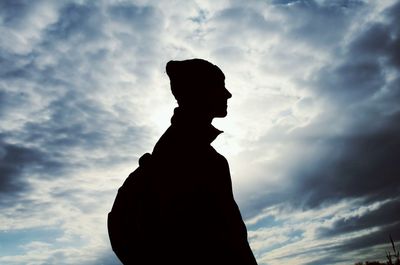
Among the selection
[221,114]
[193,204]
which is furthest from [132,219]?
[221,114]

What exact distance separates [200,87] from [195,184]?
3.24 feet

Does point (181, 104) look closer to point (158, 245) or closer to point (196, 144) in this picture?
point (196, 144)

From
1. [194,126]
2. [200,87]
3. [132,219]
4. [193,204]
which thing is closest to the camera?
[132,219]

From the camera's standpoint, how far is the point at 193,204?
3.36 metres

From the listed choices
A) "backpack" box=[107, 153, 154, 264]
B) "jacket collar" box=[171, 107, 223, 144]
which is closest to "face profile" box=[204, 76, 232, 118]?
"jacket collar" box=[171, 107, 223, 144]

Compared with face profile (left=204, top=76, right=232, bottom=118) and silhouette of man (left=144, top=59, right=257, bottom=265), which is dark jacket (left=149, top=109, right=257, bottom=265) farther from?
face profile (left=204, top=76, right=232, bottom=118)

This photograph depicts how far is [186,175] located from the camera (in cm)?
347

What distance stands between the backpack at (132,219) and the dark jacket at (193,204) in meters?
0.08

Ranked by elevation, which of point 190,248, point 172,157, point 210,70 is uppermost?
point 210,70

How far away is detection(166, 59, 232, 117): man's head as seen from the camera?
382cm

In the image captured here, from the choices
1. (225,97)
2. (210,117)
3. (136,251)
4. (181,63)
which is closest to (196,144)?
(210,117)

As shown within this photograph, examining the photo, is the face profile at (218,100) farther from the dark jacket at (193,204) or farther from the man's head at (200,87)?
the dark jacket at (193,204)

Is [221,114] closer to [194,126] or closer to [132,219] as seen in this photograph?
[194,126]

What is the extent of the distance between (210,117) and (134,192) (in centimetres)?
106
